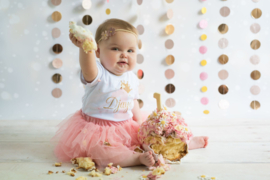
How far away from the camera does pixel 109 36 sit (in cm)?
106

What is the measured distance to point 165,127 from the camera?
92 centimetres

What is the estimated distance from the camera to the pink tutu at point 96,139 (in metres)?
0.93

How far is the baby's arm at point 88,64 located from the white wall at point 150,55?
691mm

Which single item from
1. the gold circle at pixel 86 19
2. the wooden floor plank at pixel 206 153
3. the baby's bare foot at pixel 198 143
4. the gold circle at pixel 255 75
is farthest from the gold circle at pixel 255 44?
the gold circle at pixel 86 19

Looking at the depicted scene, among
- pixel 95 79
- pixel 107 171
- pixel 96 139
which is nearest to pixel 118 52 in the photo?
pixel 95 79

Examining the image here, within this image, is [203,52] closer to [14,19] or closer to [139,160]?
[139,160]

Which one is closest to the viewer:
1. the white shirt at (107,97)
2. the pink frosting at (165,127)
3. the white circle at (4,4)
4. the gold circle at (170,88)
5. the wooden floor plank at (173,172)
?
the wooden floor plank at (173,172)

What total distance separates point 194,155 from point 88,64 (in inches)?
23.2

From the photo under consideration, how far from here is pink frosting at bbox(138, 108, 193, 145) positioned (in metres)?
0.92

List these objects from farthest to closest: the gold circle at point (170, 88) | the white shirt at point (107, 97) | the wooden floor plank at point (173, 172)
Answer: the gold circle at point (170, 88), the white shirt at point (107, 97), the wooden floor plank at point (173, 172)

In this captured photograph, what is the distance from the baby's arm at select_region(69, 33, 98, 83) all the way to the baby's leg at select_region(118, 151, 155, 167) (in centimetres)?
35

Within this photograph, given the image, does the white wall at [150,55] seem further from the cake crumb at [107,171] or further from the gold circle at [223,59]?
the cake crumb at [107,171]

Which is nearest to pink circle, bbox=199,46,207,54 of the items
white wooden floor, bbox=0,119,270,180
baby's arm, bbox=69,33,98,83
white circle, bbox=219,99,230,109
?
white circle, bbox=219,99,230,109

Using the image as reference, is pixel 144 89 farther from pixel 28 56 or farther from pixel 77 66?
pixel 28 56
